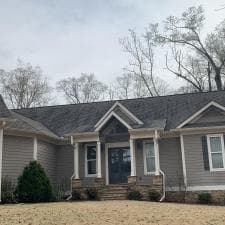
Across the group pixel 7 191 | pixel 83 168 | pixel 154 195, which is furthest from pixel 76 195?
pixel 154 195

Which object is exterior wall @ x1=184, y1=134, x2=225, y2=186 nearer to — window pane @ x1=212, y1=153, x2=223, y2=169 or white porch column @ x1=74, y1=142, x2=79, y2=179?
window pane @ x1=212, y1=153, x2=223, y2=169

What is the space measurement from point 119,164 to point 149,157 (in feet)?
6.01

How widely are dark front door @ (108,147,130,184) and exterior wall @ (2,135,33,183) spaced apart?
4.65m

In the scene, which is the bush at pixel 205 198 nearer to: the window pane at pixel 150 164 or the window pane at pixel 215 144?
the window pane at pixel 215 144

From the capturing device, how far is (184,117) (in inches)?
832

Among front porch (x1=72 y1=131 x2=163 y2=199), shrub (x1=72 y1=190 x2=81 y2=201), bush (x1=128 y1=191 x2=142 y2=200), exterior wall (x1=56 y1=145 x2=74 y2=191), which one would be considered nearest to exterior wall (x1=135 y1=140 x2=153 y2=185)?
front porch (x1=72 y1=131 x2=163 y2=199)

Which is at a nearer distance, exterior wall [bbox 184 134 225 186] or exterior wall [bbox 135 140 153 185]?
exterior wall [bbox 184 134 225 186]

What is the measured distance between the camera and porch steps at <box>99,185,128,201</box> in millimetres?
19120

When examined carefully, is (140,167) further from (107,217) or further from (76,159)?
(107,217)

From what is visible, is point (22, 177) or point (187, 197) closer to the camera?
point (22, 177)

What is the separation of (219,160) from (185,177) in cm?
187

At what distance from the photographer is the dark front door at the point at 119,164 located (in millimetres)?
21406

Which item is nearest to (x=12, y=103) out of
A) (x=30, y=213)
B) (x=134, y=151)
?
(x=134, y=151)

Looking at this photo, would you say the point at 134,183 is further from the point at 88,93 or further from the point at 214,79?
the point at 88,93
